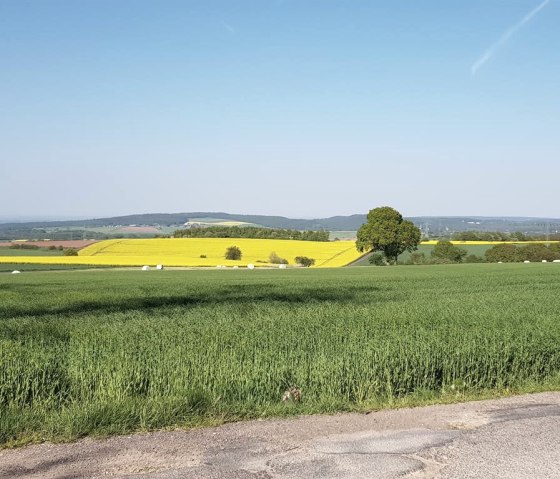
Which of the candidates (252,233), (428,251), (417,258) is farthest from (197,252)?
(428,251)

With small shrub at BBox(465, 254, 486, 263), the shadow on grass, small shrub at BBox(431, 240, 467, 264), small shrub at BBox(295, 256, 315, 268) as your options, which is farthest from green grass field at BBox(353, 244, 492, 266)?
the shadow on grass

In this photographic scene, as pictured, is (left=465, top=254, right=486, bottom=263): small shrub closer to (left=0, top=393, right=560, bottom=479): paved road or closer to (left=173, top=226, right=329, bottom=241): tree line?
(left=173, top=226, right=329, bottom=241): tree line

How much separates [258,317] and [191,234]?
106m

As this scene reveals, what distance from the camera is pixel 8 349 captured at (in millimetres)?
11133

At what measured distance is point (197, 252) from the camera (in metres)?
95.9

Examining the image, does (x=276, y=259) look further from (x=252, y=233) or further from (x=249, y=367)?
(x=249, y=367)

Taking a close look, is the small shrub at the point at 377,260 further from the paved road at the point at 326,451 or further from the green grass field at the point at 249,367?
the paved road at the point at 326,451

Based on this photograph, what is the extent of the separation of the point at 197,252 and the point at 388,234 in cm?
2918

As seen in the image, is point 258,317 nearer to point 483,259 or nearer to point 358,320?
point 358,320

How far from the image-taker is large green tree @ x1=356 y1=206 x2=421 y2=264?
8469 cm

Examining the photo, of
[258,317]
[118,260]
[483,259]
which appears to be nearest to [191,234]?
[118,260]

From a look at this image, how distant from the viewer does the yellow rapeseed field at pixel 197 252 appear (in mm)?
80375

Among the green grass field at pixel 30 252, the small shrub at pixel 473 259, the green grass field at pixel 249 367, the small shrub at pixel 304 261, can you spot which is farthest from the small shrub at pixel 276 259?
the green grass field at pixel 249 367

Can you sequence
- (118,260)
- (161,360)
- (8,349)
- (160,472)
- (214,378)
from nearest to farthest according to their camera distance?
(160,472) < (214,378) < (161,360) < (8,349) < (118,260)
